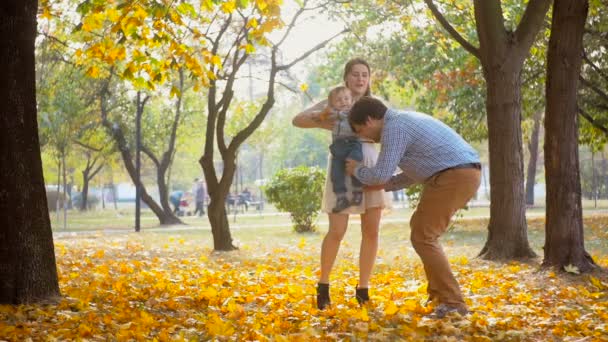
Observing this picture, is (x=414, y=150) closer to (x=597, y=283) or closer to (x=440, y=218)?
(x=440, y=218)

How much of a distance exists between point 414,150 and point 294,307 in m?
1.69

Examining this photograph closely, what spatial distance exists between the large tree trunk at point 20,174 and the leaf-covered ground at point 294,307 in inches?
11.4

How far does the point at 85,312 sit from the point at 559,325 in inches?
142

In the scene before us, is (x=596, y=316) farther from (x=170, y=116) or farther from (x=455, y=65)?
(x=170, y=116)

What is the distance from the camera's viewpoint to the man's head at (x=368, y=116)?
19.1 ft

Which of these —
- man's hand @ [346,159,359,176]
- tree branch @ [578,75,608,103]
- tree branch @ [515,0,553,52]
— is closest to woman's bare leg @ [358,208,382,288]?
man's hand @ [346,159,359,176]

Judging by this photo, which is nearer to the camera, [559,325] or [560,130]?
[559,325]

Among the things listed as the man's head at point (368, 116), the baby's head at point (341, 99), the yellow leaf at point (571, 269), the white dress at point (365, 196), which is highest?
the baby's head at point (341, 99)

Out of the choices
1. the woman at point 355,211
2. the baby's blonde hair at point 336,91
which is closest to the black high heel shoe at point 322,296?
the woman at point 355,211

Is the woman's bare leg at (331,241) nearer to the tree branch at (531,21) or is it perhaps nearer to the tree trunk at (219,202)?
the tree branch at (531,21)

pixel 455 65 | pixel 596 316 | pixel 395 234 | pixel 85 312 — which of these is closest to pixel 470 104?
Answer: pixel 455 65

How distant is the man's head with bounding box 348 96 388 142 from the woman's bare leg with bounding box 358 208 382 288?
0.76m

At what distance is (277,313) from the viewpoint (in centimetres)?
623

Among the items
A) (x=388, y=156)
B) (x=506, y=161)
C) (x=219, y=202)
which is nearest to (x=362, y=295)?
(x=388, y=156)
